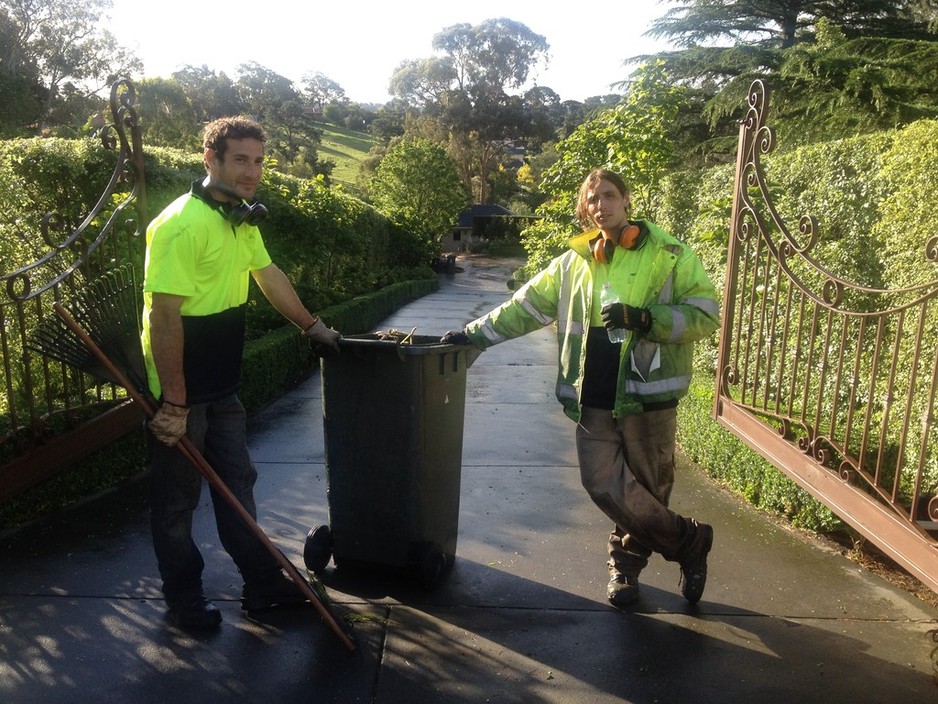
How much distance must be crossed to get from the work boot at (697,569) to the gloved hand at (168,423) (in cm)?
208

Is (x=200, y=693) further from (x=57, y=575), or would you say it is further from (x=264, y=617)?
(x=57, y=575)

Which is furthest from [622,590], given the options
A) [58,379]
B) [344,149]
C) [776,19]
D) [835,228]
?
[344,149]

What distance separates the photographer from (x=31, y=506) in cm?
405

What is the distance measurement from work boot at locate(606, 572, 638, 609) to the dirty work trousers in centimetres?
19

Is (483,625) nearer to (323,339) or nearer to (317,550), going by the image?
(317,550)

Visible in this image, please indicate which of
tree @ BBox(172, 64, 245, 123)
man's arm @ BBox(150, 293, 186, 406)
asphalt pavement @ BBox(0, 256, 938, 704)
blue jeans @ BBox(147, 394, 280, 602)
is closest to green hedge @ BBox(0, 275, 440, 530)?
asphalt pavement @ BBox(0, 256, 938, 704)

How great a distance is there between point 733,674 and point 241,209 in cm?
245

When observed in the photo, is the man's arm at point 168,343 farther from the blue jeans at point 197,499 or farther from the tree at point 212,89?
the tree at point 212,89

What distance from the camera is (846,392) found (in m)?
4.73

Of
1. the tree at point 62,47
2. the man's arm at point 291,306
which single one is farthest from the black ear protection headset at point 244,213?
the tree at point 62,47

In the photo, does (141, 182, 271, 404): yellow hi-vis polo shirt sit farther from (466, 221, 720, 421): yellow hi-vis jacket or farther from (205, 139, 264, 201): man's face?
(466, 221, 720, 421): yellow hi-vis jacket

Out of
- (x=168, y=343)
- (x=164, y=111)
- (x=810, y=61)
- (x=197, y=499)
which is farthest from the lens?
(x=164, y=111)

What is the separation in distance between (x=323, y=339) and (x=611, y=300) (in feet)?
3.91

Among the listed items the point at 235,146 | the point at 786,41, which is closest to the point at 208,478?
the point at 235,146
